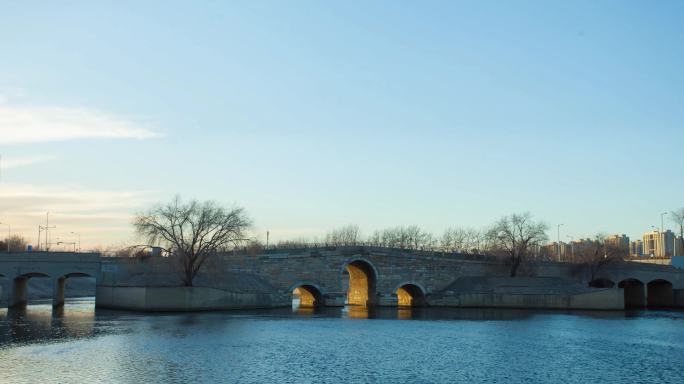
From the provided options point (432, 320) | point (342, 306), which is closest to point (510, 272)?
point (342, 306)

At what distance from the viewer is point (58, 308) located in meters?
71.9

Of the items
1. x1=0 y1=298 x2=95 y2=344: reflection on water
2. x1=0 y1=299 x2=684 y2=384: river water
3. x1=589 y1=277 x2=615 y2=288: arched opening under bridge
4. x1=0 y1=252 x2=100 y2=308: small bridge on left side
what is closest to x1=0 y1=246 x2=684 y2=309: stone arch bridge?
x1=0 y1=252 x2=100 y2=308: small bridge on left side

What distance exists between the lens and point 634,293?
99750 mm

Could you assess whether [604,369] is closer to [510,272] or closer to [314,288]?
[314,288]

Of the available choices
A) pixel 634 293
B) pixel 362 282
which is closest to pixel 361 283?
pixel 362 282

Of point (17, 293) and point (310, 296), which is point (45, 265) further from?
point (310, 296)

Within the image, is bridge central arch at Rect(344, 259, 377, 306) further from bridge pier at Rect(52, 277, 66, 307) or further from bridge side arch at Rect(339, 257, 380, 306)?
bridge pier at Rect(52, 277, 66, 307)

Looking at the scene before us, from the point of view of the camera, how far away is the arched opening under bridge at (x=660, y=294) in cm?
9970

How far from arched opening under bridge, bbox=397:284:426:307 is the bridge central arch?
461 centimetres

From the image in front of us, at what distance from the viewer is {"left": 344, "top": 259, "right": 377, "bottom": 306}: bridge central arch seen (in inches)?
3282

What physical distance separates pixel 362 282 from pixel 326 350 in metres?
50.8

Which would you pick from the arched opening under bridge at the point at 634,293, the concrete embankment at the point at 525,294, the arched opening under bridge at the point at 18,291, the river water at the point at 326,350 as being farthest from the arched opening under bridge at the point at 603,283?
the arched opening under bridge at the point at 18,291

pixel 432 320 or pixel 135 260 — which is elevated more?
pixel 135 260

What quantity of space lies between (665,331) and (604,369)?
23.3 m
